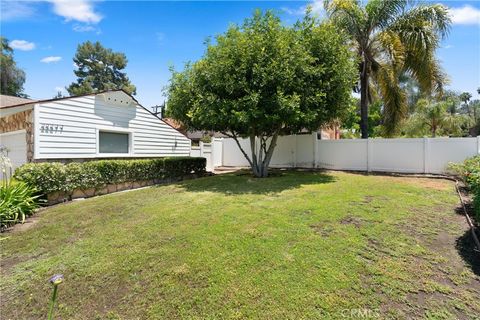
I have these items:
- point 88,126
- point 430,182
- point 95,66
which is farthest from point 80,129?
point 95,66

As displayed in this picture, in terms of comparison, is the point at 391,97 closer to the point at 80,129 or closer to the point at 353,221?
the point at 353,221

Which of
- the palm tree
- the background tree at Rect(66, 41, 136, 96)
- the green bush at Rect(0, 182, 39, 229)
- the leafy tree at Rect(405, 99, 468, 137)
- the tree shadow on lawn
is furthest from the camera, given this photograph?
the background tree at Rect(66, 41, 136, 96)

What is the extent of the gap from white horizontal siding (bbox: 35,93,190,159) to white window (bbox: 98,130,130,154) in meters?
0.23

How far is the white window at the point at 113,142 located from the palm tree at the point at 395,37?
1010 cm

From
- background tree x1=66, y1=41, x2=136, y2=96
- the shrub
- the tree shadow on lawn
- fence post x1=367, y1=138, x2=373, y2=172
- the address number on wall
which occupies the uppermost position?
background tree x1=66, y1=41, x2=136, y2=96

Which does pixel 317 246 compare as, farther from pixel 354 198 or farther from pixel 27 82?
pixel 27 82

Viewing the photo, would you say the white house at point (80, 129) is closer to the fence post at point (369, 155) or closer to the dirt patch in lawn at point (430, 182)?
the fence post at point (369, 155)

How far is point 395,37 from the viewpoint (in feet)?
38.2

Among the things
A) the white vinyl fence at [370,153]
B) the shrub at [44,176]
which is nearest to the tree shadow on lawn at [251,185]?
the white vinyl fence at [370,153]

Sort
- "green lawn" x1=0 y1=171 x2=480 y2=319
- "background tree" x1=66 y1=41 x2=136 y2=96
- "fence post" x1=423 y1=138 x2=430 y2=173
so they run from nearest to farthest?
"green lawn" x1=0 y1=171 x2=480 y2=319 → "fence post" x1=423 y1=138 x2=430 y2=173 → "background tree" x1=66 y1=41 x2=136 y2=96

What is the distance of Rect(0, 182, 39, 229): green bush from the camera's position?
5730mm

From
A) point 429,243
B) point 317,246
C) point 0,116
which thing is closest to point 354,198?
point 429,243

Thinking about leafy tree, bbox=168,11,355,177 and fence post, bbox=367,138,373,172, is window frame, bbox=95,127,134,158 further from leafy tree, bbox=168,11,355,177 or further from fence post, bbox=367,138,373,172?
fence post, bbox=367,138,373,172

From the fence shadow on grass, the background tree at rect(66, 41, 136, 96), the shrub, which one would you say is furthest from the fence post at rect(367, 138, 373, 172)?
the background tree at rect(66, 41, 136, 96)
